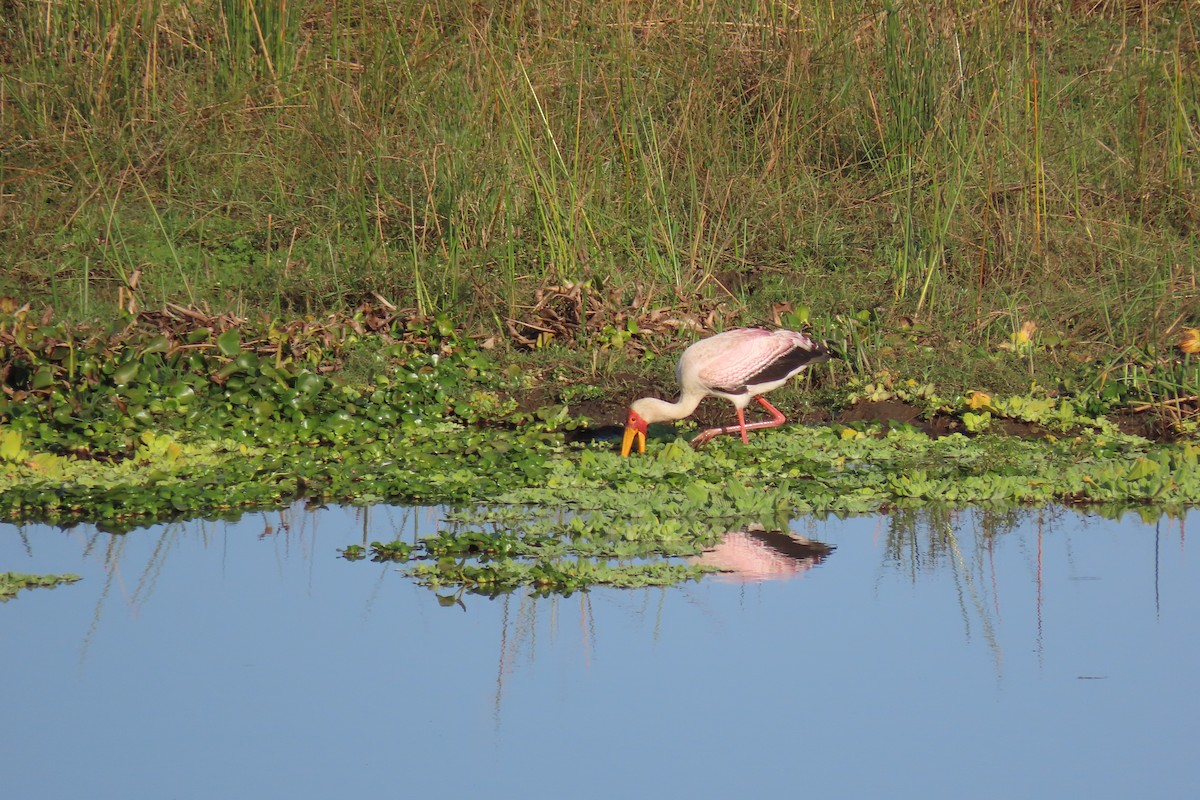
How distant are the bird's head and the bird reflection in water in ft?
3.91

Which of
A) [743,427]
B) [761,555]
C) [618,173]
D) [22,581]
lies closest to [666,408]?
[743,427]

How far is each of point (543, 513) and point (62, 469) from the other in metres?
2.01

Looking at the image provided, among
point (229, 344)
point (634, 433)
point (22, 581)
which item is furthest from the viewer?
point (229, 344)

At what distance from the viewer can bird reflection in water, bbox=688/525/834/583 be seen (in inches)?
203

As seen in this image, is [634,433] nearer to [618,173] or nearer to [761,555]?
[761,555]

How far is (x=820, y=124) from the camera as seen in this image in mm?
9734

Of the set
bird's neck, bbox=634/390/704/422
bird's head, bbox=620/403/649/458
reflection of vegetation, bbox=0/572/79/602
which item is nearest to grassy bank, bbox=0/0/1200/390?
bird's neck, bbox=634/390/704/422

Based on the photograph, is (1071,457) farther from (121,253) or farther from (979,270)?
(121,253)

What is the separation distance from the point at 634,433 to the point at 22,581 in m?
2.73

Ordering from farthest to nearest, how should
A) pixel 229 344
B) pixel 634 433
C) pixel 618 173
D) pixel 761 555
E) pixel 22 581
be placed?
1. pixel 618 173
2. pixel 229 344
3. pixel 634 433
4. pixel 761 555
5. pixel 22 581

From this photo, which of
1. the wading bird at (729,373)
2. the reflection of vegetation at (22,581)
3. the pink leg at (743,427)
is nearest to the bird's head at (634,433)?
the wading bird at (729,373)

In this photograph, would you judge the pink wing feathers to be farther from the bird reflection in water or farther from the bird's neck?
the bird reflection in water

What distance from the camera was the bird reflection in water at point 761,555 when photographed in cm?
516

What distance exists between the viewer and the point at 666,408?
23.1 feet
